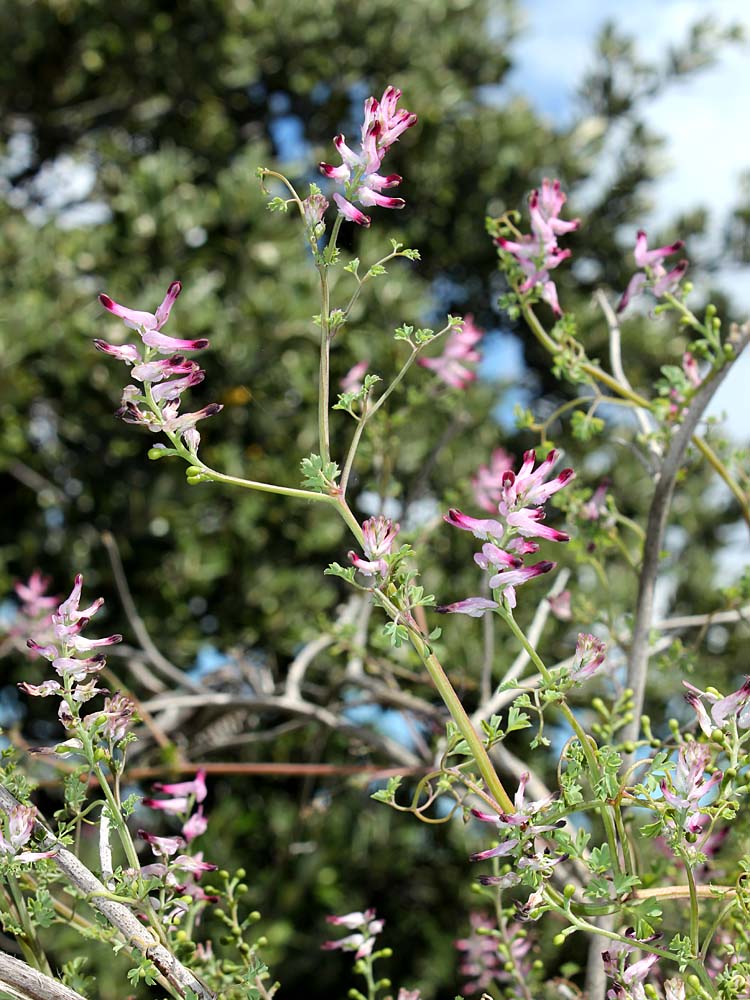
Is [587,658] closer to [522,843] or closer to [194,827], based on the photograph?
[522,843]

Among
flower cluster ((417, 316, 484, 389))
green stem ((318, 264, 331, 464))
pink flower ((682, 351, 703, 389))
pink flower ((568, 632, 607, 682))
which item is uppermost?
green stem ((318, 264, 331, 464))

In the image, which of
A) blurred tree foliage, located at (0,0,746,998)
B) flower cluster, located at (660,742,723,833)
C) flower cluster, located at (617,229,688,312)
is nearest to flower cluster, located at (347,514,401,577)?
flower cluster, located at (660,742,723,833)

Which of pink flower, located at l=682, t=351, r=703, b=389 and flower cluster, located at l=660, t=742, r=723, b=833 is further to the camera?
pink flower, located at l=682, t=351, r=703, b=389

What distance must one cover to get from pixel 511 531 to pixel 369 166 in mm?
295

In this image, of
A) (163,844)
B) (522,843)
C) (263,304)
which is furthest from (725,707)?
(263,304)

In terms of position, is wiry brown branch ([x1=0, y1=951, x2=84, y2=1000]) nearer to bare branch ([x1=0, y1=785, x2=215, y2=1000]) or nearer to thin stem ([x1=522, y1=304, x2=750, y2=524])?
bare branch ([x1=0, y1=785, x2=215, y2=1000])

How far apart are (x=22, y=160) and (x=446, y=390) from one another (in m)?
3.03

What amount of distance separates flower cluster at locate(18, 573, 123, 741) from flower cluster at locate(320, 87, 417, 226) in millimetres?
343

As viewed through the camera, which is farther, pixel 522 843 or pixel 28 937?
pixel 28 937

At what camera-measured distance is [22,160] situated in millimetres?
4227

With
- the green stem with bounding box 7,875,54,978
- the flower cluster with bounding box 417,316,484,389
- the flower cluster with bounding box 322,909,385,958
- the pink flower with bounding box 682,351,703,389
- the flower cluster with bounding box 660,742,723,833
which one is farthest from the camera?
the flower cluster with bounding box 417,316,484,389

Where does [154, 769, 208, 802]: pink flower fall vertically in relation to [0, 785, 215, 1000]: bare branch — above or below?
below

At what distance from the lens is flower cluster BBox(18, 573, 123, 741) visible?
0.77 m

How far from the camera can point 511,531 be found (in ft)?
2.42
